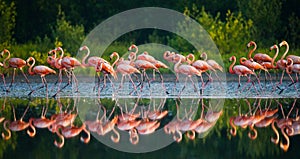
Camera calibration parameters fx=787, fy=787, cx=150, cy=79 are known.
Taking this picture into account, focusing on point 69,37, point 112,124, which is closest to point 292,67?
point 112,124

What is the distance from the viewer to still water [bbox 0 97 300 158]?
9.72 metres

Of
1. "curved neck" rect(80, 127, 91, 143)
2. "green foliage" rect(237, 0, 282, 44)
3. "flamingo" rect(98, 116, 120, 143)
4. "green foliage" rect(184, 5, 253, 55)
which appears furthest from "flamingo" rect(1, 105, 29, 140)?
"green foliage" rect(237, 0, 282, 44)

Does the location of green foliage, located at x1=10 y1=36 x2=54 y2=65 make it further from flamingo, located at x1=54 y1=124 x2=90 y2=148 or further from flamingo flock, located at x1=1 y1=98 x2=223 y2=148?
flamingo, located at x1=54 y1=124 x2=90 y2=148

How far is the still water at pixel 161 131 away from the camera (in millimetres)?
9719

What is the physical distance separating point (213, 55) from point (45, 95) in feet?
27.7

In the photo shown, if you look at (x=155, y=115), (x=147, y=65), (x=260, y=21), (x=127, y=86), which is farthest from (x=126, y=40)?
(x=155, y=115)

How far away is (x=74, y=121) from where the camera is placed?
1290cm

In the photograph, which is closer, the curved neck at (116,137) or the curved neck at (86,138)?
the curved neck at (116,137)

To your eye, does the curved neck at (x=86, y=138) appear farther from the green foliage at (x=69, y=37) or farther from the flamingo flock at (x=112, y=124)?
the green foliage at (x=69, y=37)

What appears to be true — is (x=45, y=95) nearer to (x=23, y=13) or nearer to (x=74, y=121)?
(x=74, y=121)

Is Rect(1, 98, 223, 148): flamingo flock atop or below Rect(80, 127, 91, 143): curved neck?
atop

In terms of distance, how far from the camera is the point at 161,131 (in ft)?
38.0

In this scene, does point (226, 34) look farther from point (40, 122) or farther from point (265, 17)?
point (40, 122)

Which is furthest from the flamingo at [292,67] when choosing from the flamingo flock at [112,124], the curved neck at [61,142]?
the curved neck at [61,142]
